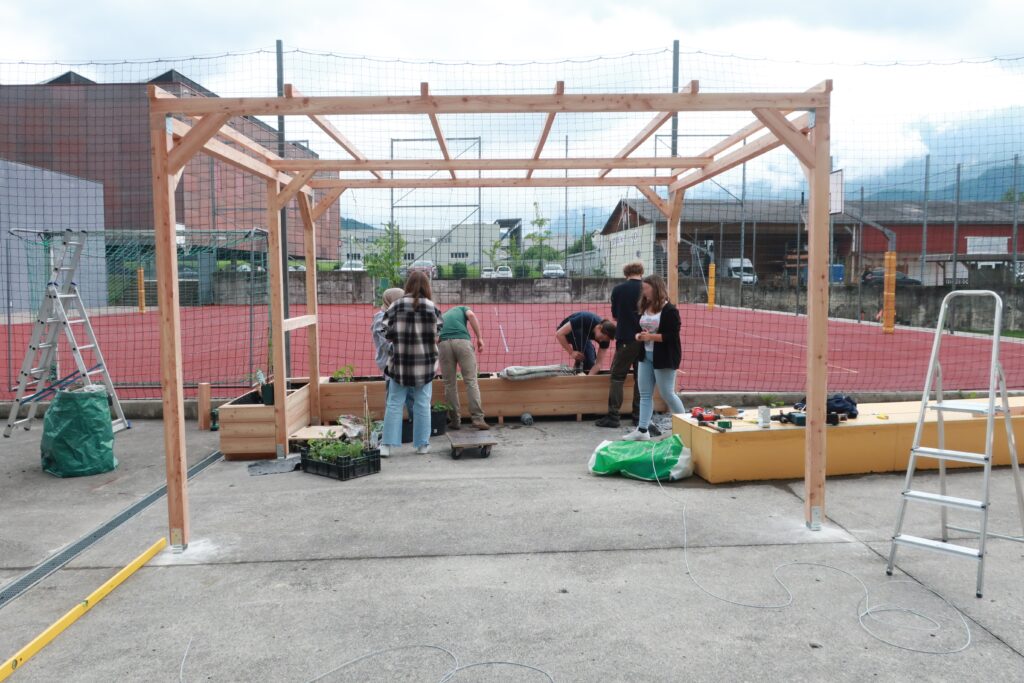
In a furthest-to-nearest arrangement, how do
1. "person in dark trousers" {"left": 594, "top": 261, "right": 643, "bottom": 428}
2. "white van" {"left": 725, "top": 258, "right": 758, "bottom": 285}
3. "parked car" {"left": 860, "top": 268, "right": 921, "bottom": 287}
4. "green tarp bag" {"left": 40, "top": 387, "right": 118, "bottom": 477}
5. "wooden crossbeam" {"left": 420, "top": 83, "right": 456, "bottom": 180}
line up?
"white van" {"left": 725, "top": 258, "right": 758, "bottom": 285} < "parked car" {"left": 860, "top": 268, "right": 921, "bottom": 287} < "person in dark trousers" {"left": 594, "top": 261, "right": 643, "bottom": 428} < "green tarp bag" {"left": 40, "top": 387, "right": 118, "bottom": 477} < "wooden crossbeam" {"left": 420, "top": 83, "right": 456, "bottom": 180}

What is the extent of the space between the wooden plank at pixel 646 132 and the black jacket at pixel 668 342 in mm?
1453

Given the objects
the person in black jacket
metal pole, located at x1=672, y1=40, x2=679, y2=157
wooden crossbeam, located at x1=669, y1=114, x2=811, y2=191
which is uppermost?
metal pole, located at x1=672, y1=40, x2=679, y2=157

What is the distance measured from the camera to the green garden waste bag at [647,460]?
5.85 metres

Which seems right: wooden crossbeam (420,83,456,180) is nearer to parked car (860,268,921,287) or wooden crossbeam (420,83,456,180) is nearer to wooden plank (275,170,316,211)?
wooden plank (275,170,316,211)

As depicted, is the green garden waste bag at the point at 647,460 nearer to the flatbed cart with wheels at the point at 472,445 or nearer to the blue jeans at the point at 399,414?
the flatbed cart with wheels at the point at 472,445

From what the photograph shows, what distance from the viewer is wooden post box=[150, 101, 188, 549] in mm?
4266

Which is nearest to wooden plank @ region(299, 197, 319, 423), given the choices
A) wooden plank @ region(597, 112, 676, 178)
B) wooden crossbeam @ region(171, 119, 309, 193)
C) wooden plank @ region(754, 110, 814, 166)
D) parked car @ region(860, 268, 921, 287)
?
wooden crossbeam @ region(171, 119, 309, 193)

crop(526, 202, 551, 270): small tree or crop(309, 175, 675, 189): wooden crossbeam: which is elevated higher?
crop(309, 175, 675, 189): wooden crossbeam

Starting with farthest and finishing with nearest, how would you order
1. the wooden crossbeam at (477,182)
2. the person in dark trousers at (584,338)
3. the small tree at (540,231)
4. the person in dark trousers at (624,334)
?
1. the small tree at (540,231)
2. the person in dark trousers at (584,338)
3. the person in dark trousers at (624,334)
4. the wooden crossbeam at (477,182)

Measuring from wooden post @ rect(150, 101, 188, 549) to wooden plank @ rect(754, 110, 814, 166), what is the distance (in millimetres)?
3517

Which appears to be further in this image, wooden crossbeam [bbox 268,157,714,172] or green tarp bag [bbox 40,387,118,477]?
wooden crossbeam [bbox 268,157,714,172]

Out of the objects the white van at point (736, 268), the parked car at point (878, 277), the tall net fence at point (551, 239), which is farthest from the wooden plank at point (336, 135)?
the white van at point (736, 268)

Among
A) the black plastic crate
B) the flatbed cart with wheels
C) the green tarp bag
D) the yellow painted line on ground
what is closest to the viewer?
the yellow painted line on ground

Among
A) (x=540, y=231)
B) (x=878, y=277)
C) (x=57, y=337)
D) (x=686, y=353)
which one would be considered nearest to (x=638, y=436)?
(x=540, y=231)
